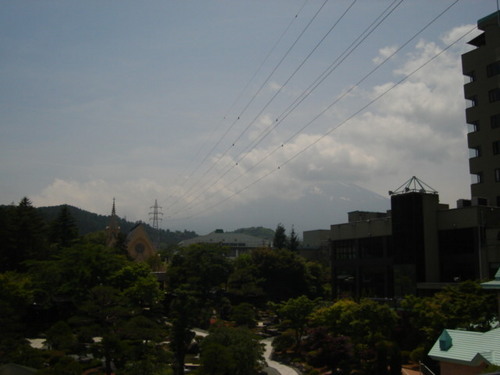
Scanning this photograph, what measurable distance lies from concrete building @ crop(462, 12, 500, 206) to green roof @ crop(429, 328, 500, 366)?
86.1 feet

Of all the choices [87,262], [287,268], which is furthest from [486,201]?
[87,262]

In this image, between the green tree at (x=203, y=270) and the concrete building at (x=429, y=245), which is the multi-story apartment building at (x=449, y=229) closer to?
the concrete building at (x=429, y=245)

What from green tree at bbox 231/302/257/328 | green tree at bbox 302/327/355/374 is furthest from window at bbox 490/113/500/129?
green tree at bbox 231/302/257/328

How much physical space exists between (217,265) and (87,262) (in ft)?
55.3

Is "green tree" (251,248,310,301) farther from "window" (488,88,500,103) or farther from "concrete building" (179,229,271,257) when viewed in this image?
"concrete building" (179,229,271,257)

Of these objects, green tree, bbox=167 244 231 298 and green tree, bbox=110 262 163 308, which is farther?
green tree, bbox=167 244 231 298

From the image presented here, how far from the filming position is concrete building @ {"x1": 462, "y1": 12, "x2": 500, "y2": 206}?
48.9 metres

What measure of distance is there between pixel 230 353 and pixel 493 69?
38405mm

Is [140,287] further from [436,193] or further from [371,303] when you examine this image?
[436,193]

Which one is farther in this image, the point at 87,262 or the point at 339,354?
the point at 87,262

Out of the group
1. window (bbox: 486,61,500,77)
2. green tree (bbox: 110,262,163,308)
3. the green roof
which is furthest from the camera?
window (bbox: 486,61,500,77)

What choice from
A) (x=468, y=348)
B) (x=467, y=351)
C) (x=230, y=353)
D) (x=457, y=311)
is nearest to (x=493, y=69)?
(x=457, y=311)

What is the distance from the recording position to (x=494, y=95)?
49.2m

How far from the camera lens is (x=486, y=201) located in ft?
153
